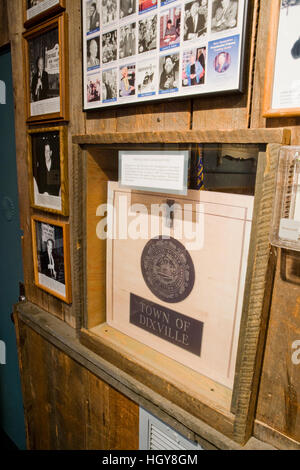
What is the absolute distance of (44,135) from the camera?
1.16 meters

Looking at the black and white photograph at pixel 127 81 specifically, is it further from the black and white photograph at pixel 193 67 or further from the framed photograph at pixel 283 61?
the framed photograph at pixel 283 61

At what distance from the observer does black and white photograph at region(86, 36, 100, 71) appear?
0.87m

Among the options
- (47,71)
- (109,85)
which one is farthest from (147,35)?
(47,71)

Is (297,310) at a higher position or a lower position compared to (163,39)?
lower

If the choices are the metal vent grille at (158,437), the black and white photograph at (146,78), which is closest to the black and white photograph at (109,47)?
the black and white photograph at (146,78)

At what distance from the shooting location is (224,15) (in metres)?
0.61

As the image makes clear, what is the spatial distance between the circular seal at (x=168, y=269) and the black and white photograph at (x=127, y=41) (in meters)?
0.51

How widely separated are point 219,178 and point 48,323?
963mm

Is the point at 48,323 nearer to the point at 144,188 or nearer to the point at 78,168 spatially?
the point at 78,168

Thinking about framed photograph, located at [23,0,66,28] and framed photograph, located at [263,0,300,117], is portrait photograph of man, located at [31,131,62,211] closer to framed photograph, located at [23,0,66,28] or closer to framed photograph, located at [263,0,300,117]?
framed photograph, located at [23,0,66,28]

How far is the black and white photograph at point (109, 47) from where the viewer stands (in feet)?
2.70
